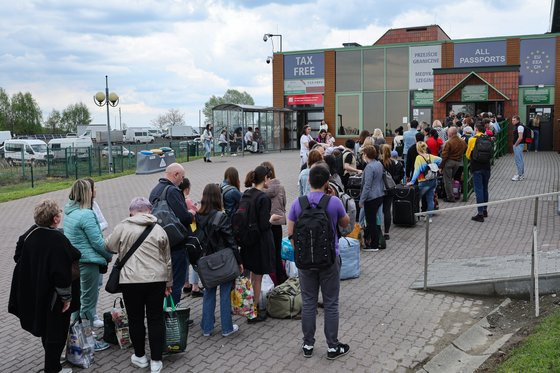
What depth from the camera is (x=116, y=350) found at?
235 inches

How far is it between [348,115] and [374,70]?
9.81 feet

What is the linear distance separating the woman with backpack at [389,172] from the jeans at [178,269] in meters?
4.67

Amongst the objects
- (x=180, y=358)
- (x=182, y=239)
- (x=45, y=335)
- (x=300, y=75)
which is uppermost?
(x=300, y=75)

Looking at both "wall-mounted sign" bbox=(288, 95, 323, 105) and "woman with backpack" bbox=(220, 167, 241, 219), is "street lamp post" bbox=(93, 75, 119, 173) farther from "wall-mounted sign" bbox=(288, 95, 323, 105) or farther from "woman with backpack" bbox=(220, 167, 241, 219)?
"woman with backpack" bbox=(220, 167, 241, 219)

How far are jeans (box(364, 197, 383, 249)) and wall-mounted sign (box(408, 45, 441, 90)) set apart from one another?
23.7m

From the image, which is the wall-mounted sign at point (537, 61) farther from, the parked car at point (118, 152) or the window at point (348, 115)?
the parked car at point (118, 152)

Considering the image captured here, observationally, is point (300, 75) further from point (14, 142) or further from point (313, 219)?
point (313, 219)

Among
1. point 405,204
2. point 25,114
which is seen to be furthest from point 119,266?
point 25,114

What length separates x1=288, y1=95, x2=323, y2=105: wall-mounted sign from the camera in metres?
34.8

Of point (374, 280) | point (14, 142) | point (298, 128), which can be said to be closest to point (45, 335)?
point (374, 280)

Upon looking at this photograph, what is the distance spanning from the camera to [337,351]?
5598 millimetres

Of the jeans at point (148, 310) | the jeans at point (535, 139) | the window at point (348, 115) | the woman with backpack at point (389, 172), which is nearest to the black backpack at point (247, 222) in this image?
the jeans at point (148, 310)

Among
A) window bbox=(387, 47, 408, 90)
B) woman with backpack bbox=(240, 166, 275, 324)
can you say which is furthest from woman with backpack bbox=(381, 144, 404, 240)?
window bbox=(387, 47, 408, 90)

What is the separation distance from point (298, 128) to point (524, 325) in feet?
98.0
